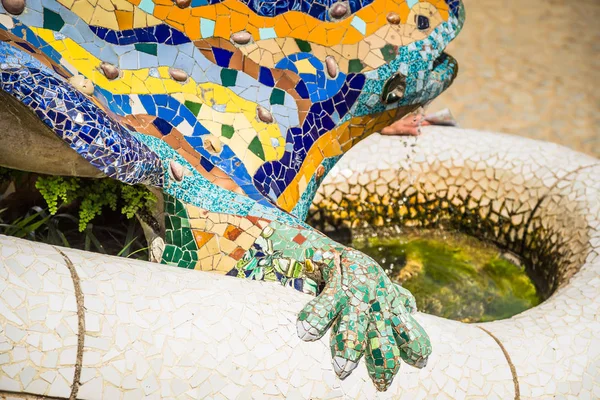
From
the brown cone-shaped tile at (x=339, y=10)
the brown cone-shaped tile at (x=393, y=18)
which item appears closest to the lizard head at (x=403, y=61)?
Answer: the brown cone-shaped tile at (x=393, y=18)

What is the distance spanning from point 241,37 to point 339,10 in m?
0.45

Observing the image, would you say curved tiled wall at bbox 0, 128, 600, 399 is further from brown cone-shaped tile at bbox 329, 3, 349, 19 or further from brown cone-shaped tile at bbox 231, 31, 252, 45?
brown cone-shaped tile at bbox 329, 3, 349, 19

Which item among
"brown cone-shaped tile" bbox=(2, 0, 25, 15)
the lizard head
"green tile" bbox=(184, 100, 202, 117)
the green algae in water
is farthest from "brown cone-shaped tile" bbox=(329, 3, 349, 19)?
the green algae in water

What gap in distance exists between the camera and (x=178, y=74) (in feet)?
9.66

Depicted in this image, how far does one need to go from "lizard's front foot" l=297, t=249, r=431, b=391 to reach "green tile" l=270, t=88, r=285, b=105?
0.76 m

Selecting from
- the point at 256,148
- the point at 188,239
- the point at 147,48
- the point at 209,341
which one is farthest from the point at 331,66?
the point at 209,341

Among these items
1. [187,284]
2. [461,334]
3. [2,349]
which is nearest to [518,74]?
[461,334]

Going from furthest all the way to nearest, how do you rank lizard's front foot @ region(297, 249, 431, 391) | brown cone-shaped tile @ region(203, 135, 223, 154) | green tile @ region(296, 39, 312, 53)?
green tile @ region(296, 39, 312, 53) < brown cone-shaped tile @ region(203, 135, 223, 154) < lizard's front foot @ region(297, 249, 431, 391)

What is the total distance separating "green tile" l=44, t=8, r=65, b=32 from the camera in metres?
2.72

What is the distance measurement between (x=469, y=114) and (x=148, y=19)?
3.18 meters

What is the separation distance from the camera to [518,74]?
6043 millimetres

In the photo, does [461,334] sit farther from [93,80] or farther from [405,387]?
[93,80]

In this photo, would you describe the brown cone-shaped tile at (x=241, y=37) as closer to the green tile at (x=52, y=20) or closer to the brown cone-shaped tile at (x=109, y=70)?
the brown cone-shaped tile at (x=109, y=70)

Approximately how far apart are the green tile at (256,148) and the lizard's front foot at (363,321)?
547 millimetres
